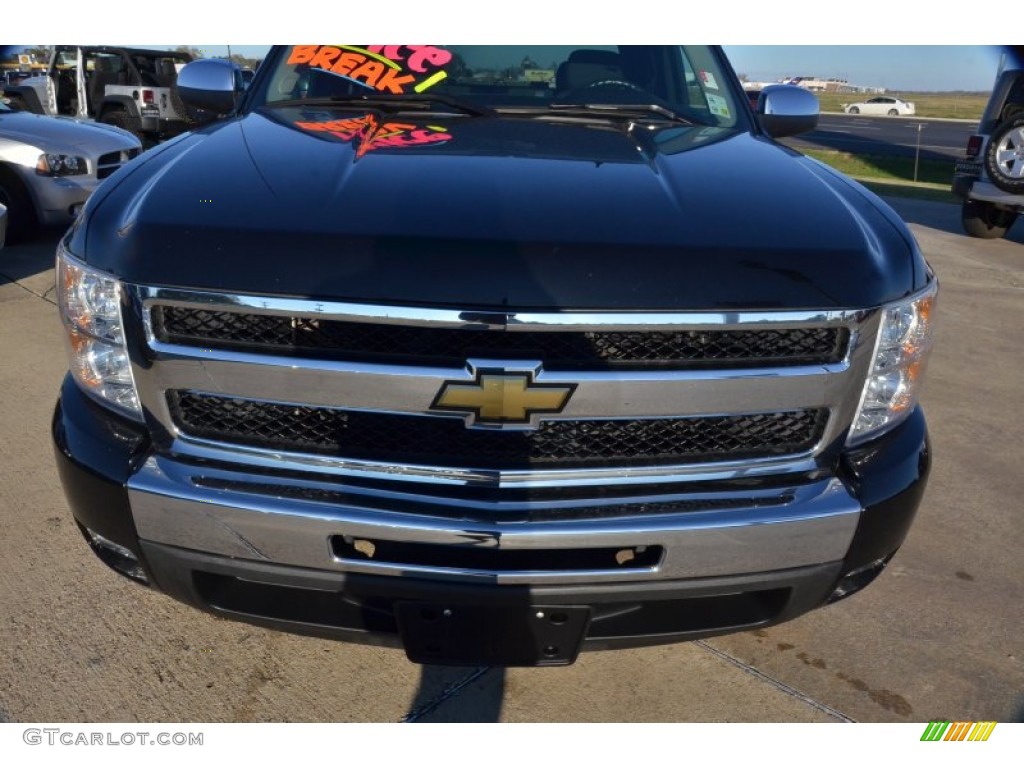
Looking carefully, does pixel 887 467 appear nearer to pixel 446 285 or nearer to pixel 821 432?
pixel 821 432

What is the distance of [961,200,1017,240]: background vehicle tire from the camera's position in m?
10.1

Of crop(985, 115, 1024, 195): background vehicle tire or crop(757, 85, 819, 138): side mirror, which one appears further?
crop(985, 115, 1024, 195): background vehicle tire

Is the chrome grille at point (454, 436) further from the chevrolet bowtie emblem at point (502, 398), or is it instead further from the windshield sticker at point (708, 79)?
the windshield sticker at point (708, 79)

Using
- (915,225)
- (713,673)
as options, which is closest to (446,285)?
(713,673)

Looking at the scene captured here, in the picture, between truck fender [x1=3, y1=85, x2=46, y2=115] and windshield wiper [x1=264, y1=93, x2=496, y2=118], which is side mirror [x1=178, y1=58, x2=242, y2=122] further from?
truck fender [x1=3, y1=85, x2=46, y2=115]

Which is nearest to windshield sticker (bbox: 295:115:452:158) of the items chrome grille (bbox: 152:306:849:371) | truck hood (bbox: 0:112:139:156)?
chrome grille (bbox: 152:306:849:371)

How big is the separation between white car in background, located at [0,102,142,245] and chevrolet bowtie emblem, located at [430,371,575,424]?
715cm

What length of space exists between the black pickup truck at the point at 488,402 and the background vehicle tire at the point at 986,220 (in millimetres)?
9231

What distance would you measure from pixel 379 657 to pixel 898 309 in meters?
1.69

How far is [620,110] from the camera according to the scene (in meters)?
3.04

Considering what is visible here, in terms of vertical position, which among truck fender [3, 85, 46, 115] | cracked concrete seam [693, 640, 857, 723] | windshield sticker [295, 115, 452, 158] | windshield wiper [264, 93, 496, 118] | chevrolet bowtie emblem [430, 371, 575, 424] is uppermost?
windshield wiper [264, 93, 496, 118]

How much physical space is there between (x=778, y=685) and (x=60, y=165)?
25.2 ft

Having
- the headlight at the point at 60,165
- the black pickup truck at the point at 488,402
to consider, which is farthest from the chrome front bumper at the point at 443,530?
the headlight at the point at 60,165

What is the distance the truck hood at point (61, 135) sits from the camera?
26.1ft
